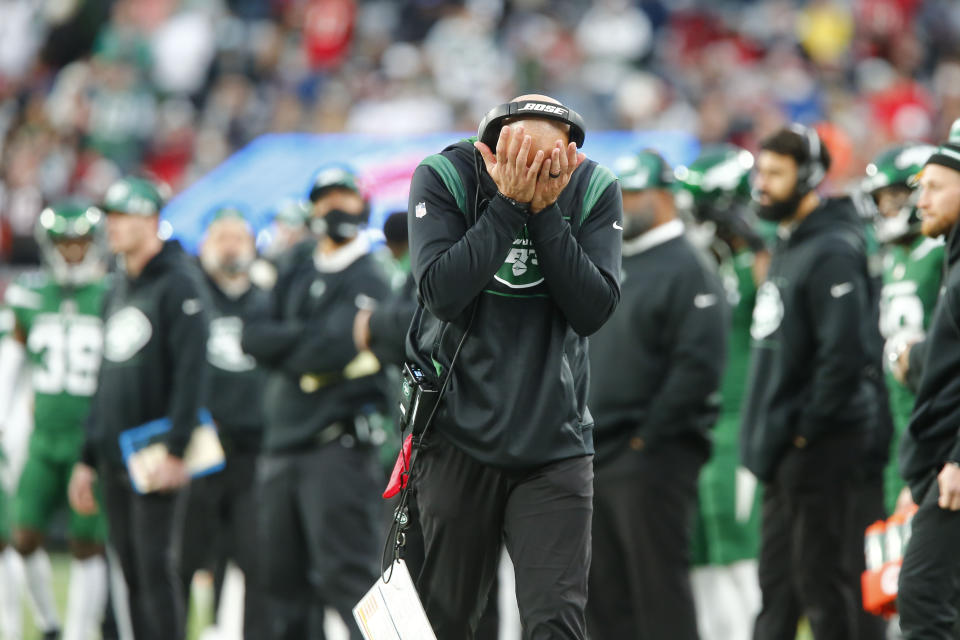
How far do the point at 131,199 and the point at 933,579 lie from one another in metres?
4.25

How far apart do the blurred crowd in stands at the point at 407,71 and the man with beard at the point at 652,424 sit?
9976mm

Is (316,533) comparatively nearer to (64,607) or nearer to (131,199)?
(131,199)

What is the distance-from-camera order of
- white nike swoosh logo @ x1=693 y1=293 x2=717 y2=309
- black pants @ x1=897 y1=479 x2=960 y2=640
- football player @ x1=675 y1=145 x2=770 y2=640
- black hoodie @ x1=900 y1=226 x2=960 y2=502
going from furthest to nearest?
football player @ x1=675 y1=145 x2=770 y2=640, white nike swoosh logo @ x1=693 y1=293 x2=717 y2=309, black hoodie @ x1=900 y1=226 x2=960 y2=502, black pants @ x1=897 y1=479 x2=960 y2=640

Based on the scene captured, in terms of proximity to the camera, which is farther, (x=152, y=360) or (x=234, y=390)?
(x=234, y=390)

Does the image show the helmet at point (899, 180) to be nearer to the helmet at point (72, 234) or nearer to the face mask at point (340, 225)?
the face mask at point (340, 225)

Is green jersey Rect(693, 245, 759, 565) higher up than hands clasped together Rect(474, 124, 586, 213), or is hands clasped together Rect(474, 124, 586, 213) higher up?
hands clasped together Rect(474, 124, 586, 213)

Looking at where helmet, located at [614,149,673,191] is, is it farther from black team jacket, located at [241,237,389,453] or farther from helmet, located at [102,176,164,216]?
helmet, located at [102,176,164,216]

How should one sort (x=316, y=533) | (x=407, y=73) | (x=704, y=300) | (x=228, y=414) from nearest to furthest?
(x=704, y=300) < (x=316, y=533) < (x=228, y=414) < (x=407, y=73)

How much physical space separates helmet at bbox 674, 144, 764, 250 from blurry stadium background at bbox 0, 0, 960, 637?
26.1ft

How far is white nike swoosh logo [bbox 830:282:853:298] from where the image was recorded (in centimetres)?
614

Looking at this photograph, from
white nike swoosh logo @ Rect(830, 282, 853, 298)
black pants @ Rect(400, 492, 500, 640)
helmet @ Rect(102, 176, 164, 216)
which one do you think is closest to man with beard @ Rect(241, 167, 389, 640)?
black pants @ Rect(400, 492, 500, 640)

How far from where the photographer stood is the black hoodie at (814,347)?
240 inches

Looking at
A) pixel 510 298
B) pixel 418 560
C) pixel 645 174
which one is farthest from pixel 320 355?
pixel 510 298

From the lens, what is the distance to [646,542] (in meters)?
6.05
